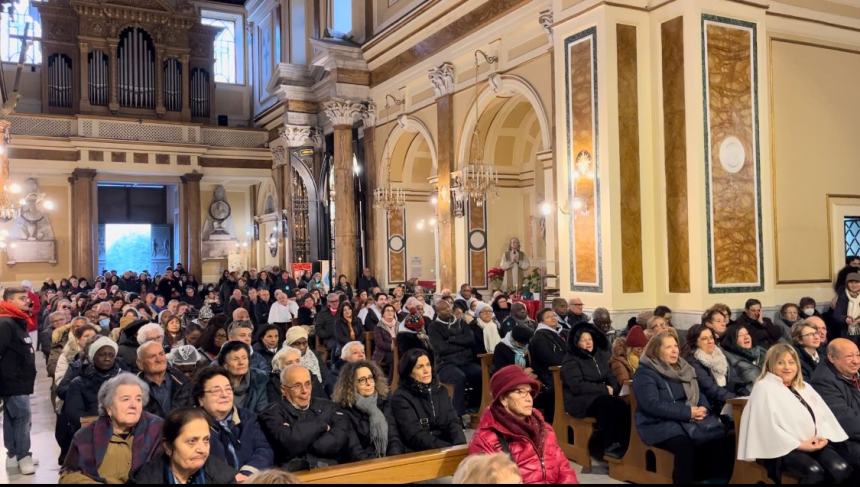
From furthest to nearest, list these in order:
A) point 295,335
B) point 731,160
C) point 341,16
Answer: point 341,16, point 731,160, point 295,335

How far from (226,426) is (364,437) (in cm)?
100

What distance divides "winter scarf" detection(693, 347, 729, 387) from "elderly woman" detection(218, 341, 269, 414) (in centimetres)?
321

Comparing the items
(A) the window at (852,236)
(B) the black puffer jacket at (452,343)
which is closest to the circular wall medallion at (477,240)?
(B) the black puffer jacket at (452,343)

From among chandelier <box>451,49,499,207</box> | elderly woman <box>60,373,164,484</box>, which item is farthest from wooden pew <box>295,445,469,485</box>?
chandelier <box>451,49,499,207</box>

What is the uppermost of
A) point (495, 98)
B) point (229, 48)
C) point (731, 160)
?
point (229, 48)

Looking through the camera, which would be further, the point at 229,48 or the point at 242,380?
the point at 229,48

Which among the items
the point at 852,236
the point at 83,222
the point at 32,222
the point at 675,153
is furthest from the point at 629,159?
the point at 32,222

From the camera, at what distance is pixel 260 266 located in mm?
23906

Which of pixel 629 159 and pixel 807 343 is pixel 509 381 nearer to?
pixel 807 343

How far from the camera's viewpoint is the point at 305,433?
14.0 feet

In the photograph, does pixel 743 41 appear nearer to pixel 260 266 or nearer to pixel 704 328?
pixel 704 328

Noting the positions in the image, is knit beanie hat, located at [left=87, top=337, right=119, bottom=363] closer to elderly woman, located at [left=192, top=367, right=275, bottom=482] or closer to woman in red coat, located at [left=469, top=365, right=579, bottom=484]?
elderly woman, located at [left=192, top=367, right=275, bottom=482]

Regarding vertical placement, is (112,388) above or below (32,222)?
below

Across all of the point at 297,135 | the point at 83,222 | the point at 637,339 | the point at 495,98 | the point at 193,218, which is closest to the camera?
the point at 637,339
